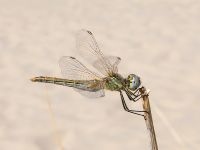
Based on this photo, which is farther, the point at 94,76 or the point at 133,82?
the point at 94,76

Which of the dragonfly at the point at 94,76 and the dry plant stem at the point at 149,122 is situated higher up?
the dragonfly at the point at 94,76

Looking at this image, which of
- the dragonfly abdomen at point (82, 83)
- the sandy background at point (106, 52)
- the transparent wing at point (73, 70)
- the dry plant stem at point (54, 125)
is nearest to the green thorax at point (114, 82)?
the dragonfly abdomen at point (82, 83)

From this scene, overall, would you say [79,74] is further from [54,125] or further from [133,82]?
[54,125]

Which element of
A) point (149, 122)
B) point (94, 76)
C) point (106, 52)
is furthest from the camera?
point (106, 52)

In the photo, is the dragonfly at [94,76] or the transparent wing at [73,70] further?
the transparent wing at [73,70]

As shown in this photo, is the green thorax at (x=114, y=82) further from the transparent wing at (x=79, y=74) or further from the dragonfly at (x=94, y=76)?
the transparent wing at (x=79, y=74)

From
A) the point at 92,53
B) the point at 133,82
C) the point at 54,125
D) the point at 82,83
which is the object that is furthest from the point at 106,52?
the point at 133,82

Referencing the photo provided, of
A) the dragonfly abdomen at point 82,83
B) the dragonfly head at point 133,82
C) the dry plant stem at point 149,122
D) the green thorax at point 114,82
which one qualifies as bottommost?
the dry plant stem at point 149,122

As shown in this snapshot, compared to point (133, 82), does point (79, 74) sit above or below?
above
